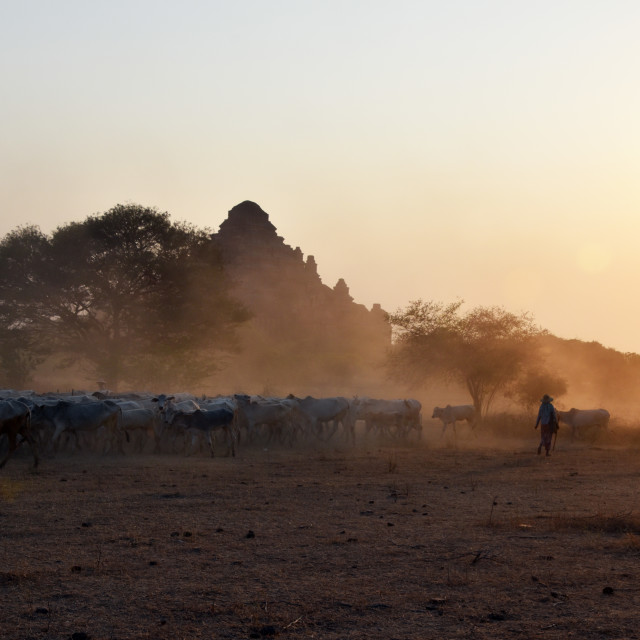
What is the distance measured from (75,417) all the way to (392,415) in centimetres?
1140

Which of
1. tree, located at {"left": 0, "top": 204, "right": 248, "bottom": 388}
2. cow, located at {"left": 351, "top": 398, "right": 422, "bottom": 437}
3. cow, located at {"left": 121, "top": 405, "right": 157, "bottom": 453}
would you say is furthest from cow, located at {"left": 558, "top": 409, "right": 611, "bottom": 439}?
tree, located at {"left": 0, "top": 204, "right": 248, "bottom": 388}

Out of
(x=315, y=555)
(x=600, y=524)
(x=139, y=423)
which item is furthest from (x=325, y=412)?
(x=315, y=555)

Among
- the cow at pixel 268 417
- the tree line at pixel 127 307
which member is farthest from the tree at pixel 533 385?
the cow at pixel 268 417

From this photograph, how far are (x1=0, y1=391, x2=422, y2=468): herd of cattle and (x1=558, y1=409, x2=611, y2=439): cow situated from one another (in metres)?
6.21

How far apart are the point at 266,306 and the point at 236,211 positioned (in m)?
13.6

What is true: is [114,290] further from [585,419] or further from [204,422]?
[585,419]

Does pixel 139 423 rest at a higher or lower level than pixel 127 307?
lower

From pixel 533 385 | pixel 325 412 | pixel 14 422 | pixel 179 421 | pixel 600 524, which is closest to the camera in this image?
pixel 600 524

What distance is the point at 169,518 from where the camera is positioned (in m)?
11.6

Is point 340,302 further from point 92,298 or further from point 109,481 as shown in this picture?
point 109,481

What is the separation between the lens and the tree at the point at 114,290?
42875 millimetres

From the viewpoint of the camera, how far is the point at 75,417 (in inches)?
819

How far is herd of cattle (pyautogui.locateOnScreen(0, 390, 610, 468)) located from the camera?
2073 cm

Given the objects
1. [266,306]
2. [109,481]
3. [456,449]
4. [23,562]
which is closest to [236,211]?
[266,306]
